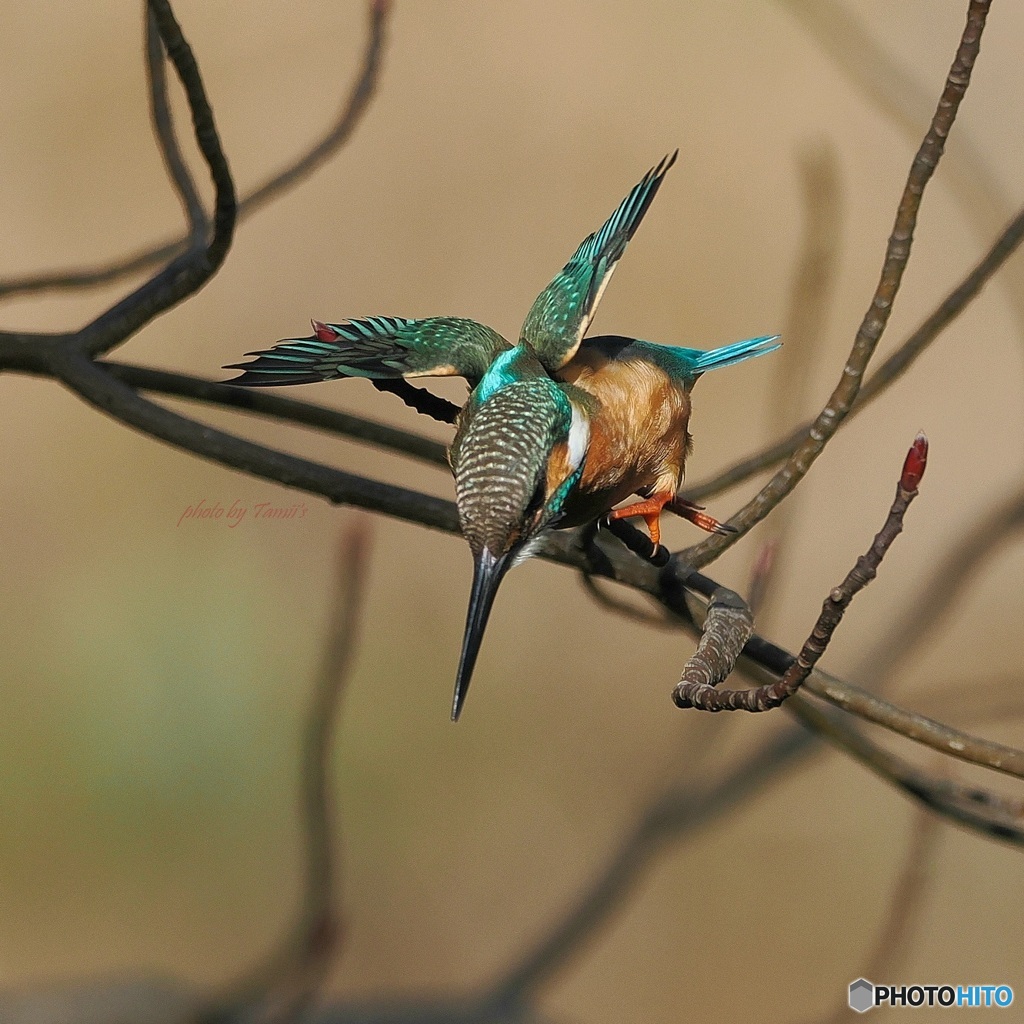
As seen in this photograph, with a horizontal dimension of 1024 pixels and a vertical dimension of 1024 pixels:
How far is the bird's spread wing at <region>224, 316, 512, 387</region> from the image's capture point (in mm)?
931

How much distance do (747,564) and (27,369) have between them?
1237 mm

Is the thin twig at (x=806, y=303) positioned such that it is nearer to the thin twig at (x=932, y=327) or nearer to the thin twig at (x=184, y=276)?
the thin twig at (x=932, y=327)

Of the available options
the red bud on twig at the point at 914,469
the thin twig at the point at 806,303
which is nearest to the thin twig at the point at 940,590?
the thin twig at the point at 806,303

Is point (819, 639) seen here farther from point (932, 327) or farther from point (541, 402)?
point (932, 327)

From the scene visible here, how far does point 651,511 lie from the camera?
1.11 metres

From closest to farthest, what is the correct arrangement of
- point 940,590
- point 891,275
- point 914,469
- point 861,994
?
1. point 914,469
2. point 891,275
3. point 861,994
4. point 940,590

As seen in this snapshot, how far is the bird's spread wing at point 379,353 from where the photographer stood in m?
0.93

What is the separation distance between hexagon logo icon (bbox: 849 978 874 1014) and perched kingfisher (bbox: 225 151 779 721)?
1012mm

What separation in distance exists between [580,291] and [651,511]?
0.76ft

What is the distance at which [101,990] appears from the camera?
191 centimetres

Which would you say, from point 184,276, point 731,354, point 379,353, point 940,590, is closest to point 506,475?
point 379,353

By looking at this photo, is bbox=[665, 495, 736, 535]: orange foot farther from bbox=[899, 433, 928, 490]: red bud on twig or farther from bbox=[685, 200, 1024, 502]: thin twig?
bbox=[899, 433, 928, 490]: red bud on twig

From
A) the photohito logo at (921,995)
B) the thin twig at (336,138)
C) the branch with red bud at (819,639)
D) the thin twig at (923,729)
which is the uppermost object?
the thin twig at (336,138)

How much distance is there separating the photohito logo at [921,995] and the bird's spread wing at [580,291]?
1.25 meters
